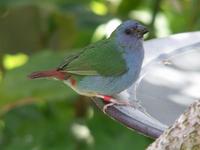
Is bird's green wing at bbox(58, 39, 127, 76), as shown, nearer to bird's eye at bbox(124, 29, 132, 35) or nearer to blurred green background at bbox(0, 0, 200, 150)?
bird's eye at bbox(124, 29, 132, 35)

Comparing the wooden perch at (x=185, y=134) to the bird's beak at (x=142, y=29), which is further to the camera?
the bird's beak at (x=142, y=29)

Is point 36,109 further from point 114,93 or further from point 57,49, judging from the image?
point 114,93

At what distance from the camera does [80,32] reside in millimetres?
4402

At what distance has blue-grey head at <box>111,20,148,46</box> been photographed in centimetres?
272

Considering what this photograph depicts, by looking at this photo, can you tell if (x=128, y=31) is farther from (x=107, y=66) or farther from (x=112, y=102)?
(x=112, y=102)

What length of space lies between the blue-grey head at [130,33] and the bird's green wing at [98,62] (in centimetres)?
5

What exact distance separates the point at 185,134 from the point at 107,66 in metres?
1.27

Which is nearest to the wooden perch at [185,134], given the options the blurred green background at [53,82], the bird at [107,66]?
the bird at [107,66]

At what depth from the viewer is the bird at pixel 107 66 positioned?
102 inches

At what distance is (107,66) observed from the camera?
2.72 m

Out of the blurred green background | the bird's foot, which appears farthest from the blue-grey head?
the blurred green background

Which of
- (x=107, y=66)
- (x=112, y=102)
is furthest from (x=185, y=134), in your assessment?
(x=107, y=66)

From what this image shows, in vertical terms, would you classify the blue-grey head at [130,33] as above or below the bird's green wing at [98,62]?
above

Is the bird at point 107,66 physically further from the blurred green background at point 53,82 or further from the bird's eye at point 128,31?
the blurred green background at point 53,82
